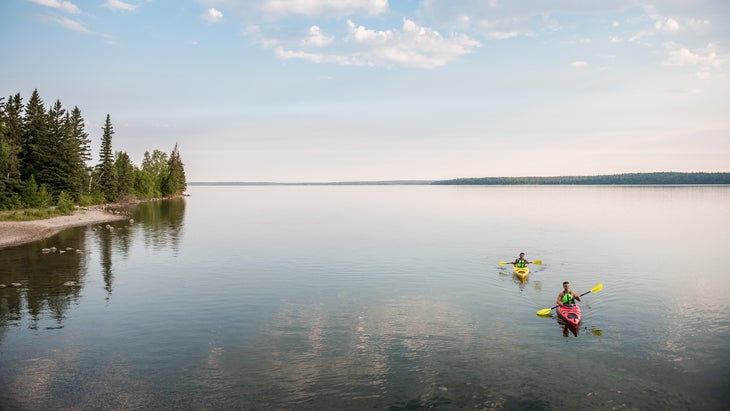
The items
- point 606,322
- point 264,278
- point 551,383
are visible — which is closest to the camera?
point 551,383

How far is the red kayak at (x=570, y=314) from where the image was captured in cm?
2805

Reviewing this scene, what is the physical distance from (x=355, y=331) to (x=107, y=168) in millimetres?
126353

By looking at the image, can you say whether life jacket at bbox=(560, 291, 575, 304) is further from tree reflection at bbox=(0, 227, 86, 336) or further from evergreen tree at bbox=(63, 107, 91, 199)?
evergreen tree at bbox=(63, 107, 91, 199)

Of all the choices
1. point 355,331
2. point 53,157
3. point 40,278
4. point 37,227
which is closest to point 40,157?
point 53,157

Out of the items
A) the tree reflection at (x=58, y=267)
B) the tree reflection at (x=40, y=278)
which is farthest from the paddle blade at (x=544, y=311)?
the tree reflection at (x=40, y=278)

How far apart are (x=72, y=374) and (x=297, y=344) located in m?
10.5

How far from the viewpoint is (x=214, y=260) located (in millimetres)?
50969

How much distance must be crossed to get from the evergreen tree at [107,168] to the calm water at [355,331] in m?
80.4

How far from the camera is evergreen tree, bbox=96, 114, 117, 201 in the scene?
126 m

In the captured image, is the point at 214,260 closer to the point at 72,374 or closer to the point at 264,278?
the point at 264,278

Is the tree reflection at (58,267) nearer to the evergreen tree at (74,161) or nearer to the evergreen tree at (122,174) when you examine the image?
the evergreen tree at (74,161)

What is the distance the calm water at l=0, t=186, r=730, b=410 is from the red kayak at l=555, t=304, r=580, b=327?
804 millimetres

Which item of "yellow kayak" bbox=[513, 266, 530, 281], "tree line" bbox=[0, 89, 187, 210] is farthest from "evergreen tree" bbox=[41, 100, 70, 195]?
"yellow kayak" bbox=[513, 266, 530, 281]

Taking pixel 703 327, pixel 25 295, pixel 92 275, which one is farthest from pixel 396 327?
pixel 92 275
